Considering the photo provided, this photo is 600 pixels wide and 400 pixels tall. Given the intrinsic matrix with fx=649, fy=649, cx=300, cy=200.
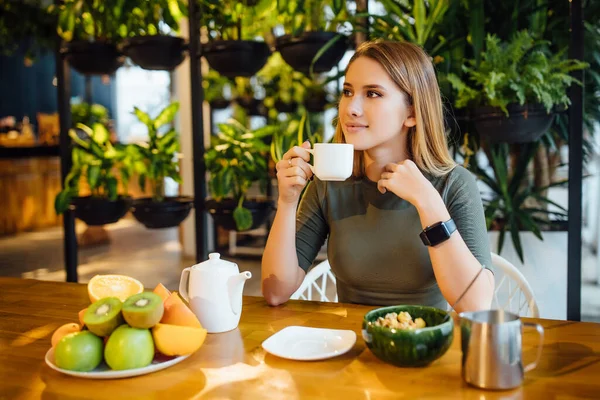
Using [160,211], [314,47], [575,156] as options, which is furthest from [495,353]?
[160,211]

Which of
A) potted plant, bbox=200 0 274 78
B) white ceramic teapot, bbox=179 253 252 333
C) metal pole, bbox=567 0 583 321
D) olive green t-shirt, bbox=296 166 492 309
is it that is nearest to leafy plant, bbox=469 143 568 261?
metal pole, bbox=567 0 583 321

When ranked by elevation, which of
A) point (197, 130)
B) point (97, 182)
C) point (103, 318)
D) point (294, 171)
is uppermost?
point (197, 130)

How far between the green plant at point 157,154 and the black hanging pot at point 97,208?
0.53 ft

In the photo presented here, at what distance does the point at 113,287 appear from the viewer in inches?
55.4

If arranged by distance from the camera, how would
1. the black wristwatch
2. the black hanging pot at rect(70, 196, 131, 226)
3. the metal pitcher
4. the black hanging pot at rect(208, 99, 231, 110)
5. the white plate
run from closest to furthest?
the metal pitcher → the white plate → the black wristwatch → the black hanging pot at rect(70, 196, 131, 226) → the black hanging pot at rect(208, 99, 231, 110)

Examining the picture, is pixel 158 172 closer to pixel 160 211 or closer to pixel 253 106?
pixel 160 211

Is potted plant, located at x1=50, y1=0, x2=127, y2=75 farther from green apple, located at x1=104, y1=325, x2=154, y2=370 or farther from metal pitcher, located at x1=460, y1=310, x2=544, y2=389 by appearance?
metal pitcher, located at x1=460, y1=310, x2=544, y2=389

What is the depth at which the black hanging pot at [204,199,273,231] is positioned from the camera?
3.11m

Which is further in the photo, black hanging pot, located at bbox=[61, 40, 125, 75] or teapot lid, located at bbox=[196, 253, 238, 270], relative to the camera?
black hanging pot, located at bbox=[61, 40, 125, 75]

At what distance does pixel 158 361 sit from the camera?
1186mm

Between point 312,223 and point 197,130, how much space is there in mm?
1378

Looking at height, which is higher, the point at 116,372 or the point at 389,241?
the point at 389,241

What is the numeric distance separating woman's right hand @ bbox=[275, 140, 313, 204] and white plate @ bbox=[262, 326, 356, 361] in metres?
0.40

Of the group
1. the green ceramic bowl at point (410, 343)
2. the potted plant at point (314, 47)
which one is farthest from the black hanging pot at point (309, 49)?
the green ceramic bowl at point (410, 343)
